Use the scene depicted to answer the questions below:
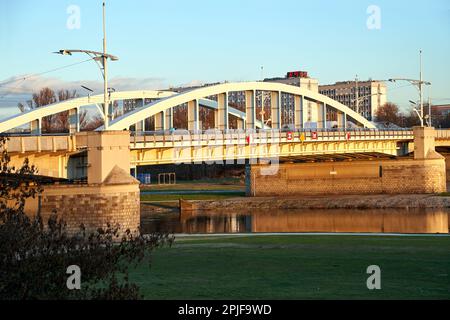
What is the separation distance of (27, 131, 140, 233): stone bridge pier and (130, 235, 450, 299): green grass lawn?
7.14 meters

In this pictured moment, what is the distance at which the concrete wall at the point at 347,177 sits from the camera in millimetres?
76188

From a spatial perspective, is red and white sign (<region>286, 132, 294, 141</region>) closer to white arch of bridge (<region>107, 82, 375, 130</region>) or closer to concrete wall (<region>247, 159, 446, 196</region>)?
white arch of bridge (<region>107, 82, 375, 130</region>)

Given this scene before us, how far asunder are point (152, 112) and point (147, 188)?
35159 mm

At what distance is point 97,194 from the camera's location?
129 ft

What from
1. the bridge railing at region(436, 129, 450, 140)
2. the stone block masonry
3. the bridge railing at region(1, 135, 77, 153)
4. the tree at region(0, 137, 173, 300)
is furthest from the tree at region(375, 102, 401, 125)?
the tree at region(0, 137, 173, 300)

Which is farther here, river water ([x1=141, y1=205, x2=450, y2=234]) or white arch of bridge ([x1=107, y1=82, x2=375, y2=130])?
white arch of bridge ([x1=107, y1=82, x2=375, y2=130])

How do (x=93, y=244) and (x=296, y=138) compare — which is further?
(x=296, y=138)

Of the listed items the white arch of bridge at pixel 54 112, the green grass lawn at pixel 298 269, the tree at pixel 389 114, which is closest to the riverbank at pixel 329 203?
the white arch of bridge at pixel 54 112

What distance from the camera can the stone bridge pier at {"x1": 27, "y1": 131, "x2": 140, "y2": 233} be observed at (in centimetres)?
3903

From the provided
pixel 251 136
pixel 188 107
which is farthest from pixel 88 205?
pixel 188 107

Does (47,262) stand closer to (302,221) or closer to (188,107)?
(302,221)
